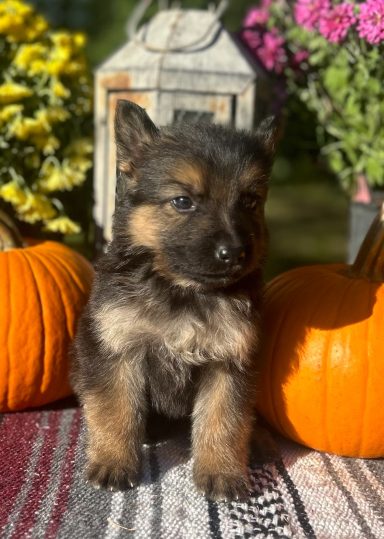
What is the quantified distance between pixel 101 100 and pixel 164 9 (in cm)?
76

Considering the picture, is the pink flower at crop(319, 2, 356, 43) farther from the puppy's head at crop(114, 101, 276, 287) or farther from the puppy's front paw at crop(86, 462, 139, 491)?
the puppy's front paw at crop(86, 462, 139, 491)

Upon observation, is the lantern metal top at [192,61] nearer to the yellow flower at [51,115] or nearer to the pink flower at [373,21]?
the yellow flower at [51,115]

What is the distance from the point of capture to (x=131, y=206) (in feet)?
8.64

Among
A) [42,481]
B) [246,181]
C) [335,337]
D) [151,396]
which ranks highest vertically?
[246,181]

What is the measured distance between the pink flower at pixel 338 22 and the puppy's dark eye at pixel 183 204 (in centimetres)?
176

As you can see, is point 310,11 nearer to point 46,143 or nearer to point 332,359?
point 46,143

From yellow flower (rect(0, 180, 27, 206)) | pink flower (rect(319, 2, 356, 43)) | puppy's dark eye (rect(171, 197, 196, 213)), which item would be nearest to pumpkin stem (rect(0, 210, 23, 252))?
yellow flower (rect(0, 180, 27, 206))

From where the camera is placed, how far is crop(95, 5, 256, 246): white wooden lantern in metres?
4.09

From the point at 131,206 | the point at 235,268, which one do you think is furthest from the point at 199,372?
the point at 131,206

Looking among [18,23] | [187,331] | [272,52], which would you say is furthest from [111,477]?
[272,52]

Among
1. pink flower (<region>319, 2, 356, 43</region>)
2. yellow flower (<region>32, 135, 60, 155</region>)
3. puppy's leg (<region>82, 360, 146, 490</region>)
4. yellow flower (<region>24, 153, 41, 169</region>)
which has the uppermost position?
pink flower (<region>319, 2, 356, 43</region>)

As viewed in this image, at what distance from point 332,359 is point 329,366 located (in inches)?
1.3

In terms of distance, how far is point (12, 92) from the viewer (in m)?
4.07

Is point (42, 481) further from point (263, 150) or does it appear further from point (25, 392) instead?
point (263, 150)
